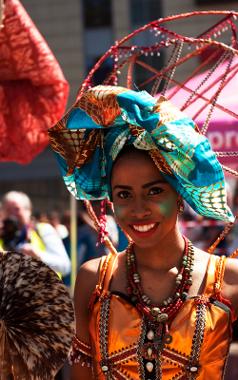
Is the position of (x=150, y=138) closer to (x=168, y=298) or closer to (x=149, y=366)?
(x=168, y=298)

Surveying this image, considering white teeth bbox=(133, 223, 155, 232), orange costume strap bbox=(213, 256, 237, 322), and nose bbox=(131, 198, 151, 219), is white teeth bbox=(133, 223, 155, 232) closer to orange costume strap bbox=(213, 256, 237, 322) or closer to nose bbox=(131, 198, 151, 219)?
nose bbox=(131, 198, 151, 219)

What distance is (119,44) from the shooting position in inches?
142

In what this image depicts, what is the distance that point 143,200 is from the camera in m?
2.91

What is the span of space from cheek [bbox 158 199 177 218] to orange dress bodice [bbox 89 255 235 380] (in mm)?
265

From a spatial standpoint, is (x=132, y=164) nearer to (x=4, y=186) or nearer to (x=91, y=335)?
(x=91, y=335)

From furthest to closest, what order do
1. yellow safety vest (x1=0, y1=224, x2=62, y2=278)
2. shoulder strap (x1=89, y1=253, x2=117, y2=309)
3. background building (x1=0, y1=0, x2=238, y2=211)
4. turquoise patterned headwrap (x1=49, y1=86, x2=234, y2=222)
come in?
1. background building (x1=0, y1=0, x2=238, y2=211)
2. yellow safety vest (x1=0, y1=224, x2=62, y2=278)
3. shoulder strap (x1=89, y1=253, x2=117, y2=309)
4. turquoise patterned headwrap (x1=49, y1=86, x2=234, y2=222)

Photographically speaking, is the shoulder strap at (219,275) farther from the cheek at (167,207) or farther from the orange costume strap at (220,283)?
the cheek at (167,207)

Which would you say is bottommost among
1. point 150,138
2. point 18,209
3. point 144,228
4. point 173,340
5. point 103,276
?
point 18,209

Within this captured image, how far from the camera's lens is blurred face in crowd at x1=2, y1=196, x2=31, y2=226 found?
6.54m

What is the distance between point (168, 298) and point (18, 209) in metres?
3.74

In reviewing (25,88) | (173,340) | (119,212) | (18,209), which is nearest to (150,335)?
(173,340)

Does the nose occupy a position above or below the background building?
above

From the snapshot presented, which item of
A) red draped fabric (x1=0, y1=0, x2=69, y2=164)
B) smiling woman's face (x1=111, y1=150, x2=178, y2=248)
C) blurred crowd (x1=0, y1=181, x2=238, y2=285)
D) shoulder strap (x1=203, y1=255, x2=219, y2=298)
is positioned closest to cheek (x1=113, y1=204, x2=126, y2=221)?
smiling woman's face (x1=111, y1=150, x2=178, y2=248)

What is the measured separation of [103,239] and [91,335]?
0.40 m
